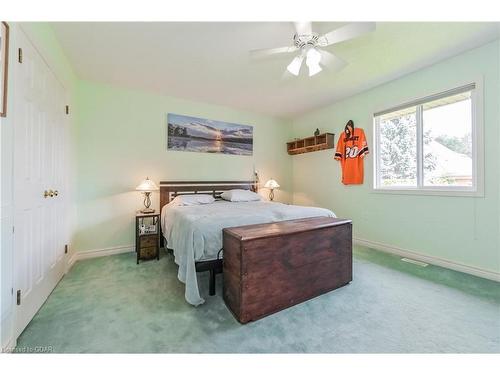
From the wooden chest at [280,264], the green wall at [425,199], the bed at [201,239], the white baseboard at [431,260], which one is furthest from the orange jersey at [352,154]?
the wooden chest at [280,264]

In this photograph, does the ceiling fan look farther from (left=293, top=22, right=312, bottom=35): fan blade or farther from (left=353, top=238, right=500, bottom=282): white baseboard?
(left=353, top=238, right=500, bottom=282): white baseboard

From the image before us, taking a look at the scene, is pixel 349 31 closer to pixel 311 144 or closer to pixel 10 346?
pixel 311 144

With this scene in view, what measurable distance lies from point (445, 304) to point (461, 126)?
2154 mm

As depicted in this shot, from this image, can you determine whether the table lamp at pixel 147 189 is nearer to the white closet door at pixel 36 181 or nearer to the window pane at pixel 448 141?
the white closet door at pixel 36 181

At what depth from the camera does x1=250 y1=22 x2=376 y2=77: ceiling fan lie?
1.60 metres

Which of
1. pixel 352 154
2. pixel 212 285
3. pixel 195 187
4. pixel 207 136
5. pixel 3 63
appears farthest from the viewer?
pixel 207 136

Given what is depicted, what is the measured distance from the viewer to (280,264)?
67.5 inches

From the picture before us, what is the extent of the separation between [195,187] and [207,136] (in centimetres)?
101

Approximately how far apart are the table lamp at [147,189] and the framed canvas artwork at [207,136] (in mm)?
787

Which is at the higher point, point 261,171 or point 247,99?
point 247,99

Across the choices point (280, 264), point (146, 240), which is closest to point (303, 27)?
point (280, 264)

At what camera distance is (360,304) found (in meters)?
1.83
